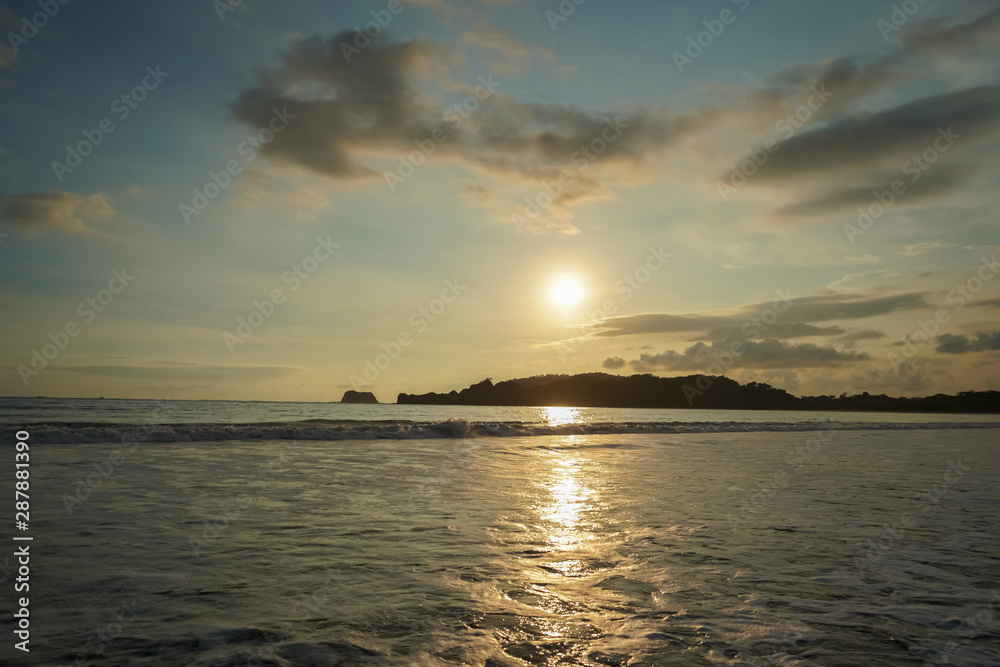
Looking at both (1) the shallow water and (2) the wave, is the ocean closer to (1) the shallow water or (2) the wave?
(1) the shallow water

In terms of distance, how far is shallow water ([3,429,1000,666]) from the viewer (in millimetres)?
5398

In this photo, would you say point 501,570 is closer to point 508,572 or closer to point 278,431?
point 508,572

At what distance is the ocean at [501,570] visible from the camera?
17.7ft

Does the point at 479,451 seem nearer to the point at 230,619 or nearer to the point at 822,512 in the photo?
the point at 822,512

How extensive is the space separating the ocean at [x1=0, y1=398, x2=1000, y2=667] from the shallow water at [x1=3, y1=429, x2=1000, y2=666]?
4 cm

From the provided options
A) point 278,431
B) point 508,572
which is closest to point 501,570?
point 508,572

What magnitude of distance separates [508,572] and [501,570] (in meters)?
0.14

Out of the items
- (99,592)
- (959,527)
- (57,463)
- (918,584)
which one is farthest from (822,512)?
(57,463)

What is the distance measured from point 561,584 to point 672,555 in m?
2.33

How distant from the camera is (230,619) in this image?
592cm

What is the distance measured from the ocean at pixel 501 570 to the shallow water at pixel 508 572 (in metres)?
0.04

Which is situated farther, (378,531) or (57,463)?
(57,463)

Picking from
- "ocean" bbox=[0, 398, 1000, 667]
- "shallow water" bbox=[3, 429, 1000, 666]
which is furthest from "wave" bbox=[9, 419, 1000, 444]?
"shallow water" bbox=[3, 429, 1000, 666]

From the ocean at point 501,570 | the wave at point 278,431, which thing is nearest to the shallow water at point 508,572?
the ocean at point 501,570
